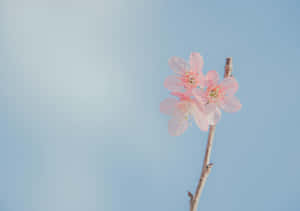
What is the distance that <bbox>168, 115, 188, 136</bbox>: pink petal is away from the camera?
0.58 m

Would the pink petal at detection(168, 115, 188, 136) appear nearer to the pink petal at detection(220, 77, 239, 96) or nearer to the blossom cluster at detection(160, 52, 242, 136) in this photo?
the blossom cluster at detection(160, 52, 242, 136)

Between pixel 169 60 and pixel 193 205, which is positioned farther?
pixel 169 60

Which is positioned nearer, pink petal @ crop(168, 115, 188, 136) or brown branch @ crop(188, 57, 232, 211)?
brown branch @ crop(188, 57, 232, 211)

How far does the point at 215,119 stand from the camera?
0.51 meters

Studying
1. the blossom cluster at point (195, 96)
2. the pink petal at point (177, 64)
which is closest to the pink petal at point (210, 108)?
the blossom cluster at point (195, 96)

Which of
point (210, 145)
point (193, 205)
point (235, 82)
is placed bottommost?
point (193, 205)

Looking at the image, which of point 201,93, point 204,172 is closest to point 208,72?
point 201,93

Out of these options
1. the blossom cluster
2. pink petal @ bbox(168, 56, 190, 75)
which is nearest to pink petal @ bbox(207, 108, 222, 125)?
the blossom cluster

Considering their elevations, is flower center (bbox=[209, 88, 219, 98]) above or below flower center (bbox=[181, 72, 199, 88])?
below

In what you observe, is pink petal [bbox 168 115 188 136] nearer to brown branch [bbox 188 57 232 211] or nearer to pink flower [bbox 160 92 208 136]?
pink flower [bbox 160 92 208 136]

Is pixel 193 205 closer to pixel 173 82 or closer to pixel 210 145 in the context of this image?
pixel 210 145

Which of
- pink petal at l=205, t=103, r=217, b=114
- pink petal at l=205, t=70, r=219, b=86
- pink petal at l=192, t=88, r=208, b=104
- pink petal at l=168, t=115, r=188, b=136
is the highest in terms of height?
pink petal at l=205, t=70, r=219, b=86

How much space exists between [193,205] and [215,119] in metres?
0.16

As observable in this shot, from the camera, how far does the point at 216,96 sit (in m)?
0.55
